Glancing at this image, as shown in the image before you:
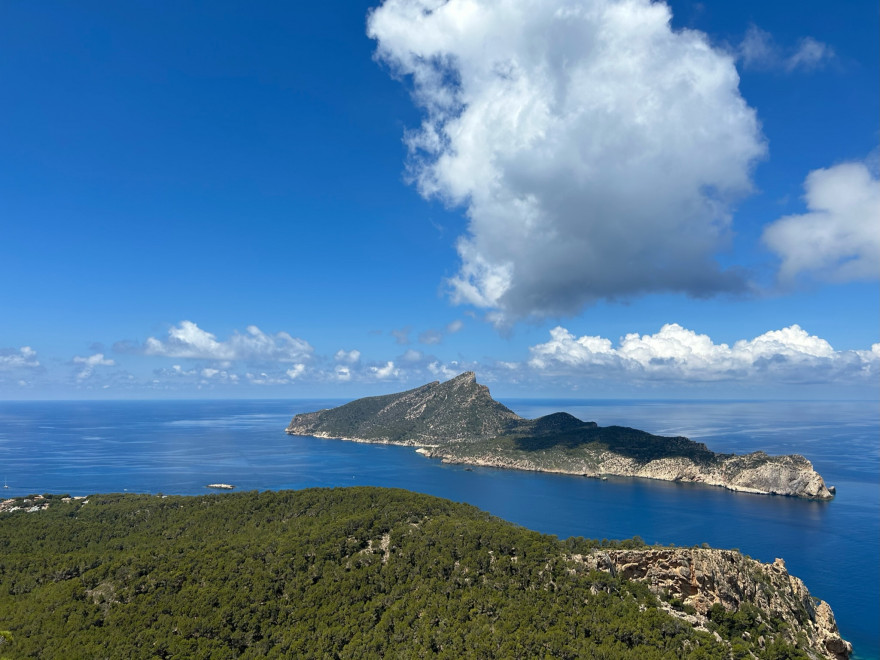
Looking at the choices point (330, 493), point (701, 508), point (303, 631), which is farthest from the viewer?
point (701, 508)

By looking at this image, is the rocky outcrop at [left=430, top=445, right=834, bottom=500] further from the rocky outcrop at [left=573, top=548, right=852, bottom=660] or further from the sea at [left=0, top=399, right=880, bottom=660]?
the rocky outcrop at [left=573, top=548, right=852, bottom=660]

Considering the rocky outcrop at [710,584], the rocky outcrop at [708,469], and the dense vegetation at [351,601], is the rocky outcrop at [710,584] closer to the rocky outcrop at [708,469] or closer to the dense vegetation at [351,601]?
the dense vegetation at [351,601]

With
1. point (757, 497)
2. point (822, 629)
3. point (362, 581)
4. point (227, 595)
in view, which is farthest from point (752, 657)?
point (757, 497)

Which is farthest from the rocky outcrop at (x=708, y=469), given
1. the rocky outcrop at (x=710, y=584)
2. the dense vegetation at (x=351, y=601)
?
the dense vegetation at (x=351, y=601)

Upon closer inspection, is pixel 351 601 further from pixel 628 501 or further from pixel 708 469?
pixel 708 469

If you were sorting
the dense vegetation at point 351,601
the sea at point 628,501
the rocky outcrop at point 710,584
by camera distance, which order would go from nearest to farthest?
1. the dense vegetation at point 351,601
2. the rocky outcrop at point 710,584
3. the sea at point 628,501

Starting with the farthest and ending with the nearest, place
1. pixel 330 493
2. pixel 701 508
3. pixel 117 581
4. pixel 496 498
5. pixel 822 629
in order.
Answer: pixel 496 498
pixel 701 508
pixel 330 493
pixel 822 629
pixel 117 581

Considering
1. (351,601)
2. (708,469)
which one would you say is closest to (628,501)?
(708,469)

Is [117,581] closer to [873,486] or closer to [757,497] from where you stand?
[757,497]
